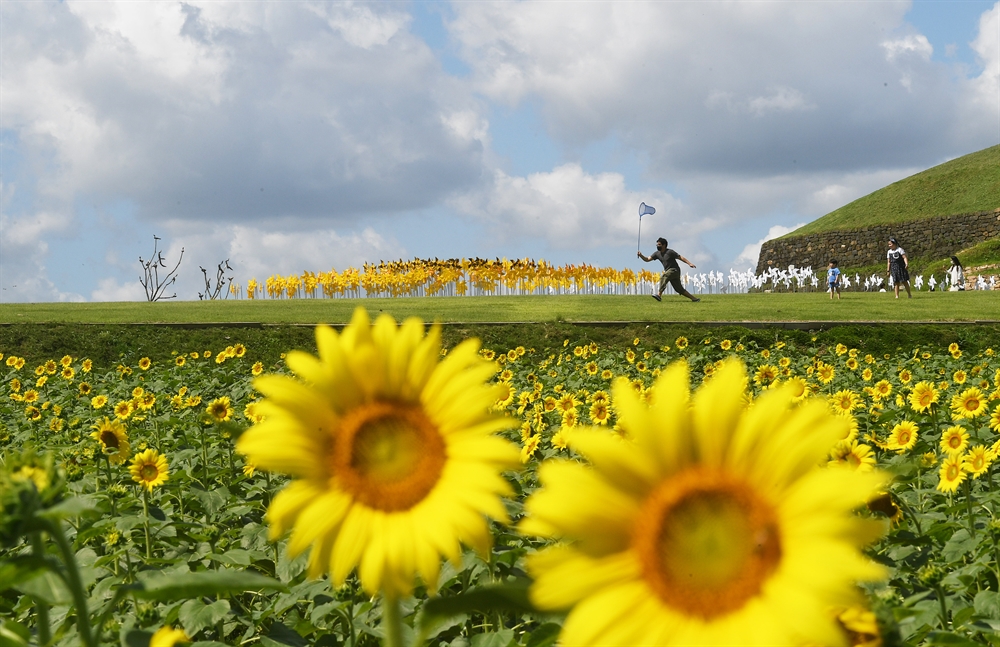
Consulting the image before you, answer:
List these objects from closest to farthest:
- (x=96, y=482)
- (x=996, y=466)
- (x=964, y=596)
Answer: (x=964, y=596) → (x=96, y=482) → (x=996, y=466)

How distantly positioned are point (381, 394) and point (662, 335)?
13.8 meters

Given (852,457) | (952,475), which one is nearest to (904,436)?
(952,475)

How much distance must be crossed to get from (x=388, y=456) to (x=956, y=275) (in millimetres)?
49013

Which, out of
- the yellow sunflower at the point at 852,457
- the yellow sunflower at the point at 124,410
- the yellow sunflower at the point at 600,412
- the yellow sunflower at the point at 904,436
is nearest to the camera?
the yellow sunflower at the point at 852,457

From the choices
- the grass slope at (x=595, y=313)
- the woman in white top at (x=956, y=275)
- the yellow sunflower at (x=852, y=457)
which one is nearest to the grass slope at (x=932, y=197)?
the woman in white top at (x=956, y=275)

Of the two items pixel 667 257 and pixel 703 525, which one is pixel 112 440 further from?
pixel 667 257

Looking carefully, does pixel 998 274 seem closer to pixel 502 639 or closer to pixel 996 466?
pixel 996 466

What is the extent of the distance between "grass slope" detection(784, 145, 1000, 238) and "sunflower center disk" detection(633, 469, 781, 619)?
2262 inches

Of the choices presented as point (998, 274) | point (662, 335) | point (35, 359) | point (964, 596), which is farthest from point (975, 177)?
point (964, 596)

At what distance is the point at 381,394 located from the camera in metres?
1.01

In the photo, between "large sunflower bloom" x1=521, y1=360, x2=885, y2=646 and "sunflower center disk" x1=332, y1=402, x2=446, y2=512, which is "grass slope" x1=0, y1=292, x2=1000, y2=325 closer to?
"sunflower center disk" x1=332, y1=402, x2=446, y2=512

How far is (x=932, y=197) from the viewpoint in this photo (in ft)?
182

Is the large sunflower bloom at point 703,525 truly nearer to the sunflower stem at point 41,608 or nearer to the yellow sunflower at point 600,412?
the sunflower stem at point 41,608

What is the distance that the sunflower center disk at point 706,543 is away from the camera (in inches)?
31.7
